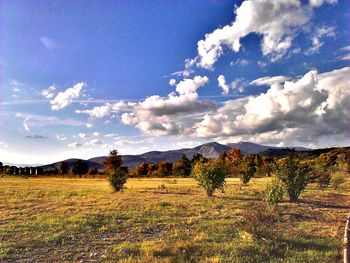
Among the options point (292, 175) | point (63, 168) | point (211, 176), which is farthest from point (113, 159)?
point (63, 168)

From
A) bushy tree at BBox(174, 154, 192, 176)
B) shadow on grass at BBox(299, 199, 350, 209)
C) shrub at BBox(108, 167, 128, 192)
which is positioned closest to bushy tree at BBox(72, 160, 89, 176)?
bushy tree at BBox(174, 154, 192, 176)

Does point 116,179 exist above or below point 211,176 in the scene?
below

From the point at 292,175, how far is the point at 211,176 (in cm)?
710

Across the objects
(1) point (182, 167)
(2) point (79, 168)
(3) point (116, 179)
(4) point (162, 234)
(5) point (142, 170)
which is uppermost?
(2) point (79, 168)

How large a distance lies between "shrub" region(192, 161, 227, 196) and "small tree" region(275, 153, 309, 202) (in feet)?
17.8

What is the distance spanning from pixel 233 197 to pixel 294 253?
1760cm

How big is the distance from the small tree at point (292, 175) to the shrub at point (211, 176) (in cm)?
543

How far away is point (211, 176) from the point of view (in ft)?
107

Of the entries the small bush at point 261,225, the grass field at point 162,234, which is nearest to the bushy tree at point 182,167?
the grass field at point 162,234

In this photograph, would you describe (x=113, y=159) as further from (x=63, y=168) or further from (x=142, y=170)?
(x=63, y=168)

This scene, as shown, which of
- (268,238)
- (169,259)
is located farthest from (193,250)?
(268,238)

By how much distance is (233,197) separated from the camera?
101 ft

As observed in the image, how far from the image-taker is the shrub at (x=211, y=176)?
32.4m

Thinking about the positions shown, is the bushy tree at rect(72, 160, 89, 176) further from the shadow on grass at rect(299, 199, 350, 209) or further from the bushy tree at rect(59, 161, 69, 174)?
the shadow on grass at rect(299, 199, 350, 209)
